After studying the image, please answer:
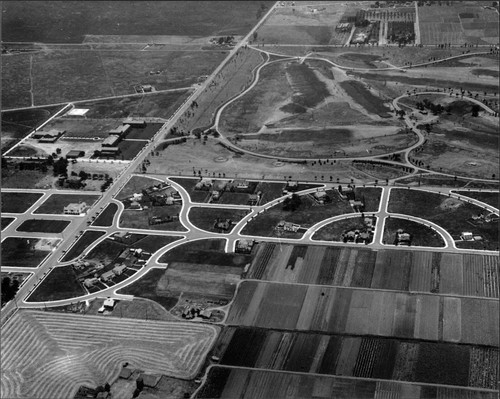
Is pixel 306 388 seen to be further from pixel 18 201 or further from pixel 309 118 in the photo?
pixel 309 118

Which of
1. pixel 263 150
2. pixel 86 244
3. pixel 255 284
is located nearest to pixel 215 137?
pixel 263 150

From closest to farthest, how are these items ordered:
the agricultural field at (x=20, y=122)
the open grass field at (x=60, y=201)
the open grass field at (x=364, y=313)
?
1. the open grass field at (x=364, y=313)
2. the open grass field at (x=60, y=201)
3. the agricultural field at (x=20, y=122)

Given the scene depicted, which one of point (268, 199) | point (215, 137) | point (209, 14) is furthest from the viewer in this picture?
point (209, 14)

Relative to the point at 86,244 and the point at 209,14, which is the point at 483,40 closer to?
the point at 209,14

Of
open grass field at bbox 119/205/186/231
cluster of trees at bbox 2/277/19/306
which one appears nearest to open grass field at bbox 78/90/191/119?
open grass field at bbox 119/205/186/231

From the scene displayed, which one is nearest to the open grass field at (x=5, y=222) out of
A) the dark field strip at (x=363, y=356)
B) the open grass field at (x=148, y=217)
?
the open grass field at (x=148, y=217)

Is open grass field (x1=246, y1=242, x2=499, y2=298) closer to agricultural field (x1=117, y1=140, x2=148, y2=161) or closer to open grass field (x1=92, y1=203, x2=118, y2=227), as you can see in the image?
open grass field (x1=92, y1=203, x2=118, y2=227)

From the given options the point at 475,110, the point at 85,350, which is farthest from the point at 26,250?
the point at 475,110

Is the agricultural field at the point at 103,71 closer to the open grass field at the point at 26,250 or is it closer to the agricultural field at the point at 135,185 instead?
the agricultural field at the point at 135,185
